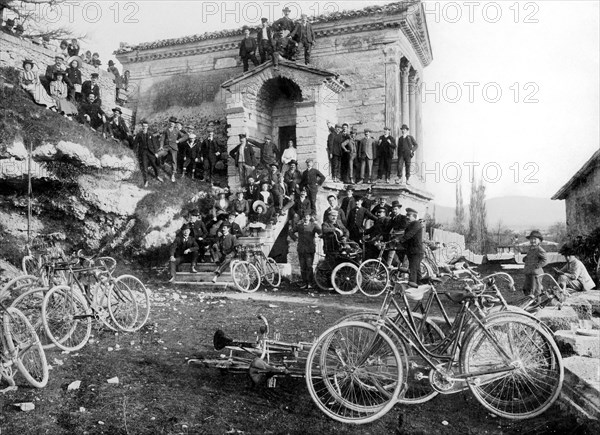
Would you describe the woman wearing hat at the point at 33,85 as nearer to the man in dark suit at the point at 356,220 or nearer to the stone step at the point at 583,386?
the man in dark suit at the point at 356,220

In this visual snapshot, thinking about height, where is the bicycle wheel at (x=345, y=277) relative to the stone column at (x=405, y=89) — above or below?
below

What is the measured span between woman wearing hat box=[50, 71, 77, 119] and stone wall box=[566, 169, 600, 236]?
15.7 metres

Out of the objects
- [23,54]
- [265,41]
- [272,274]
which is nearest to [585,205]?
[272,274]

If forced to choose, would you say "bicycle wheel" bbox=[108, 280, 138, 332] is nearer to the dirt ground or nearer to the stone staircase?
the dirt ground

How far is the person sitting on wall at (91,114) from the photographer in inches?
590

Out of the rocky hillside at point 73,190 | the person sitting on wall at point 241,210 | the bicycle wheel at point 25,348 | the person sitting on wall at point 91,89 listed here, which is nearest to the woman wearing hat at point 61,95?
the person sitting on wall at point 91,89

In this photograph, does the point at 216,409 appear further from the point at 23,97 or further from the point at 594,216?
the point at 594,216

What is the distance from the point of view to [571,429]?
4023mm

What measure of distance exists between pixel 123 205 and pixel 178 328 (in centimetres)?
700

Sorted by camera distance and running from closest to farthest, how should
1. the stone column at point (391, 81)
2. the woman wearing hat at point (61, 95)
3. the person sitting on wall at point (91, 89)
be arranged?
the woman wearing hat at point (61, 95)
the person sitting on wall at point (91, 89)
the stone column at point (391, 81)

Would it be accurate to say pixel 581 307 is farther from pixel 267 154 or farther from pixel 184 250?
pixel 267 154

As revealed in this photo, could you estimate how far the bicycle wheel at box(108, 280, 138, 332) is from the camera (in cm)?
704

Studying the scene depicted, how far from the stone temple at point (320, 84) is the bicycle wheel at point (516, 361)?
1039cm

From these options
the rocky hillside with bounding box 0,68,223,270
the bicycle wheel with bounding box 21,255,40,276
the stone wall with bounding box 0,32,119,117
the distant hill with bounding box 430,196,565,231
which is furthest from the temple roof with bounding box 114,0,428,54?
the distant hill with bounding box 430,196,565,231
